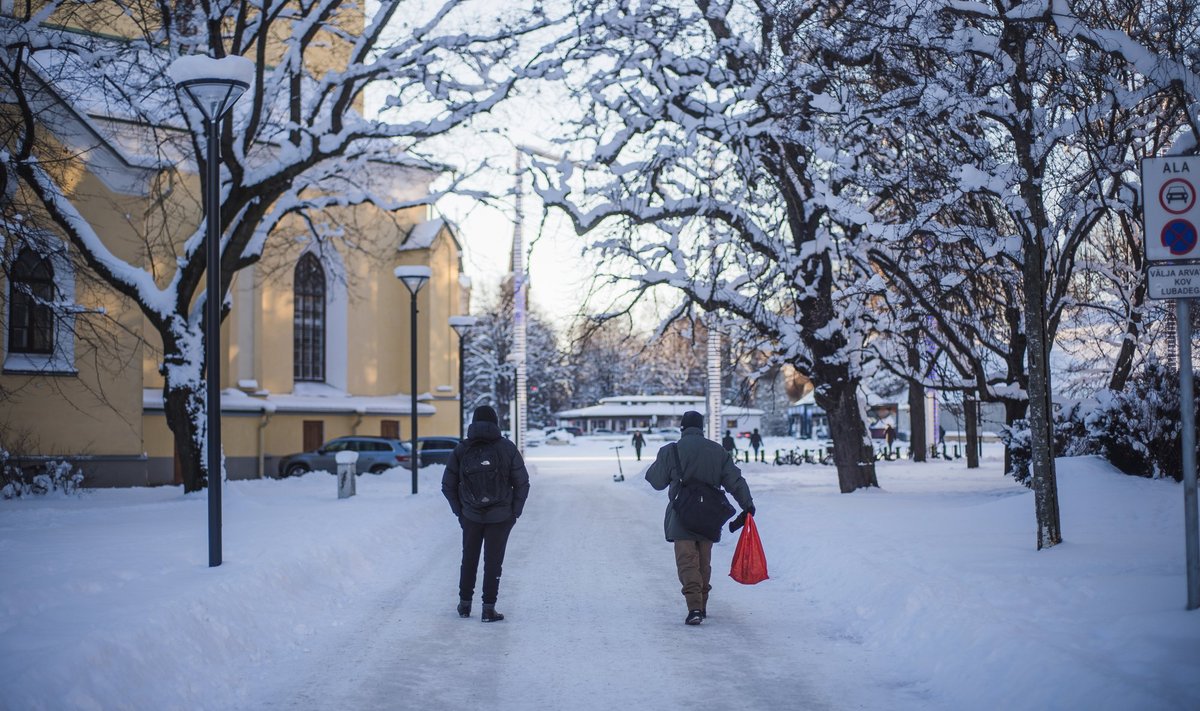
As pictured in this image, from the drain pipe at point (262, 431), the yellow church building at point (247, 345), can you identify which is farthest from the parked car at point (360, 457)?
the yellow church building at point (247, 345)

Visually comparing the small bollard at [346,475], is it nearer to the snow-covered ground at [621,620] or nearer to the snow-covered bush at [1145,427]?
the snow-covered ground at [621,620]

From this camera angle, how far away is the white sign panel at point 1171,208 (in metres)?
7.00

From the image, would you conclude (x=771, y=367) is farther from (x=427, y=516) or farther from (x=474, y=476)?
(x=474, y=476)

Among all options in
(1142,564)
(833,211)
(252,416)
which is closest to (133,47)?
(833,211)

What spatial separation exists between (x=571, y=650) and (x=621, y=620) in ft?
4.24

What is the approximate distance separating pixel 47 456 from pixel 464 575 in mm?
22760

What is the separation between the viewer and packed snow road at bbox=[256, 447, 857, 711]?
6.48 metres

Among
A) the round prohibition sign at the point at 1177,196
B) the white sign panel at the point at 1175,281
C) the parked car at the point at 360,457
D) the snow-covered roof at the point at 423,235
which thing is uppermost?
the snow-covered roof at the point at 423,235

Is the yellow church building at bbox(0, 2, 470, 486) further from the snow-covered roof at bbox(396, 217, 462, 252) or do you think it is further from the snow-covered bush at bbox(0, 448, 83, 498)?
the snow-covered bush at bbox(0, 448, 83, 498)

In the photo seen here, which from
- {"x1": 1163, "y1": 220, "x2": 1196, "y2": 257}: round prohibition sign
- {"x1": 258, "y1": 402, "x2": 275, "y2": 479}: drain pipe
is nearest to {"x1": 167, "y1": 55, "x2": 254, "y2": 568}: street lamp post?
{"x1": 1163, "y1": 220, "x2": 1196, "y2": 257}: round prohibition sign

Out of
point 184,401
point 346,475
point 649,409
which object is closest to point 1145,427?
point 346,475

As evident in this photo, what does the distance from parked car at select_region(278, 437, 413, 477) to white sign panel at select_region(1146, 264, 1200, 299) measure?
107ft

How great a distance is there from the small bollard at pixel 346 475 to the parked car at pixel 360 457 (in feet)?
47.7

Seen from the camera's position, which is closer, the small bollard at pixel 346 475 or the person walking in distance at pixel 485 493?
the person walking in distance at pixel 485 493
